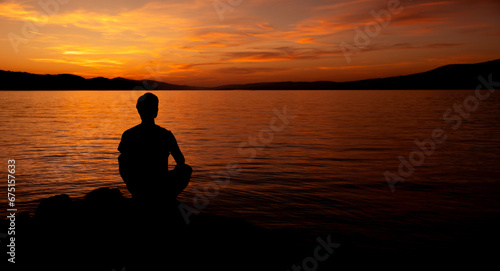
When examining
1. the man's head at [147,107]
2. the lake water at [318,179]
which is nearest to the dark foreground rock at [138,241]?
the man's head at [147,107]

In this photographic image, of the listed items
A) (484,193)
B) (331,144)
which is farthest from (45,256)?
(331,144)

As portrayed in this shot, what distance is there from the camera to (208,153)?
72.5 feet

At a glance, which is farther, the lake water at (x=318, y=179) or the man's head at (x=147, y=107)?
the lake water at (x=318, y=179)

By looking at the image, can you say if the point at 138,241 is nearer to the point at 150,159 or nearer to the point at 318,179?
the point at 150,159

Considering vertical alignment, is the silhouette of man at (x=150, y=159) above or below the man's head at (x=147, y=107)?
below

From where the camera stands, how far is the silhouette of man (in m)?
4.96

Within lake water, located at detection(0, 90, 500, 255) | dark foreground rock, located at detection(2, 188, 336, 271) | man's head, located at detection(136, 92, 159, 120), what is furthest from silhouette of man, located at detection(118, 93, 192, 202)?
lake water, located at detection(0, 90, 500, 255)

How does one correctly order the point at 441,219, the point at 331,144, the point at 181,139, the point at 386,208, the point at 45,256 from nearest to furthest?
the point at 45,256 < the point at 441,219 < the point at 386,208 < the point at 331,144 < the point at 181,139

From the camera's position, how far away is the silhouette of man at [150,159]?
16.3 feet

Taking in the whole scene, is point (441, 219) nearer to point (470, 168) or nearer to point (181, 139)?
point (470, 168)

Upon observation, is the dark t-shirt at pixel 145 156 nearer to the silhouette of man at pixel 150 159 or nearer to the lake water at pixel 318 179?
the silhouette of man at pixel 150 159

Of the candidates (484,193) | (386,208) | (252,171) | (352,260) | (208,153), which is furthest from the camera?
(208,153)

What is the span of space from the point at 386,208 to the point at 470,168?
905 centimetres

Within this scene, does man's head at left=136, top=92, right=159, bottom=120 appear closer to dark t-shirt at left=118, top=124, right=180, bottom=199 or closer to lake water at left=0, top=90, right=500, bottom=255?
dark t-shirt at left=118, top=124, right=180, bottom=199
